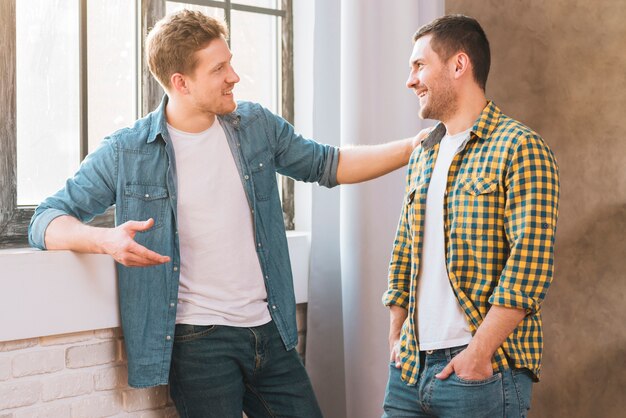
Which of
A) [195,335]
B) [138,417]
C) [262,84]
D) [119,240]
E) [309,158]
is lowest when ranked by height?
[138,417]

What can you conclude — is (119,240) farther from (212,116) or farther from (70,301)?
(212,116)

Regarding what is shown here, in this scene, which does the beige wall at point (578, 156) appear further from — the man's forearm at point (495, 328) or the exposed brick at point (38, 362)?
the exposed brick at point (38, 362)

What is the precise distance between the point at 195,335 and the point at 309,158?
0.58 metres

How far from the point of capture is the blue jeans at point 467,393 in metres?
1.57

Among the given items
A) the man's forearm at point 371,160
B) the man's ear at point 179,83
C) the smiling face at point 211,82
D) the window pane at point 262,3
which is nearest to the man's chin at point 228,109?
the smiling face at point 211,82

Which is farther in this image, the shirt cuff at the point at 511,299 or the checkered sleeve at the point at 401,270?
the checkered sleeve at the point at 401,270

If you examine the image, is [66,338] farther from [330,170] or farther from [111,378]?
[330,170]

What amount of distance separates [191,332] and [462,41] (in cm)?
96

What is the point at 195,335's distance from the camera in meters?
1.95

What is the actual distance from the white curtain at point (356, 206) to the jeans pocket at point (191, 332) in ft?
1.79

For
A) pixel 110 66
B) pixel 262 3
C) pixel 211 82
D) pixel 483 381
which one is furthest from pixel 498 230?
pixel 262 3

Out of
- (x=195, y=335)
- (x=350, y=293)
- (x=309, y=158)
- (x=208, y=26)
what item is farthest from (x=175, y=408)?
(x=208, y=26)

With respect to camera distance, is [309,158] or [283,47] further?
[283,47]

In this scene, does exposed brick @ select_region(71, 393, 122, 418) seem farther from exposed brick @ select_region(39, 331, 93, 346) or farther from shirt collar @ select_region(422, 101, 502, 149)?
shirt collar @ select_region(422, 101, 502, 149)
